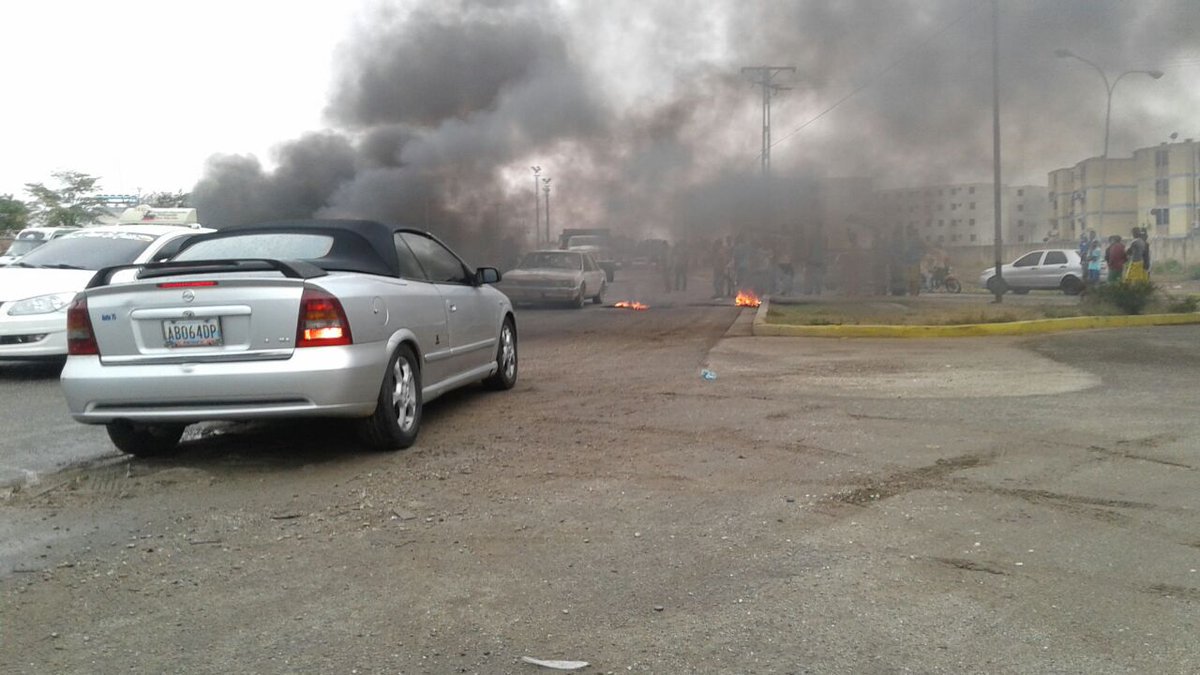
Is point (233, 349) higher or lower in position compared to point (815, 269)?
lower

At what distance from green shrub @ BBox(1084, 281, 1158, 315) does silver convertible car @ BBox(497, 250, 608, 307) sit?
29.6 feet

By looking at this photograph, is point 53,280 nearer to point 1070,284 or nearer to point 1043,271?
point 1070,284

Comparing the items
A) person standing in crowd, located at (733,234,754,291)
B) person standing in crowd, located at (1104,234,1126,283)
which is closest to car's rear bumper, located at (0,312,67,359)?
person standing in crowd, located at (733,234,754,291)

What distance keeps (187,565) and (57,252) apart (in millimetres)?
7434

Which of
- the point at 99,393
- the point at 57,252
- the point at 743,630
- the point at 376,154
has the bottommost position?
the point at 743,630

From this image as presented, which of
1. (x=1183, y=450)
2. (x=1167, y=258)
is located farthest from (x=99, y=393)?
(x=1167, y=258)

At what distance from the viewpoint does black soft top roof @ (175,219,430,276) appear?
5789mm

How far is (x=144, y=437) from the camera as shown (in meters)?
5.42

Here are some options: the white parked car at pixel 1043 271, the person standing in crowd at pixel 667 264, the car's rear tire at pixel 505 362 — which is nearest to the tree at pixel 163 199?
the person standing in crowd at pixel 667 264

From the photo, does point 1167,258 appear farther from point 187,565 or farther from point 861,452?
point 187,565

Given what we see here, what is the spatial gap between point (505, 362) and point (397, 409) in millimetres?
2299

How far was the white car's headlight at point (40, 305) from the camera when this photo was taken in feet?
28.0

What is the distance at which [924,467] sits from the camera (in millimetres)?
4980

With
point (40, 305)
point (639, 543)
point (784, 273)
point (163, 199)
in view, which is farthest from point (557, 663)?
point (163, 199)
